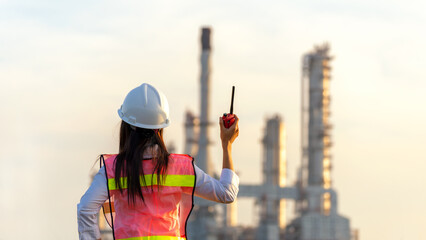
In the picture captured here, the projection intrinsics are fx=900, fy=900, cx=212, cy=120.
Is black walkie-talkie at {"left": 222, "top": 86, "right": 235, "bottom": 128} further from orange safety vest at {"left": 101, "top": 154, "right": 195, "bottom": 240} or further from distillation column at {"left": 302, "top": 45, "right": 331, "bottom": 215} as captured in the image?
Answer: distillation column at {"left": 302, "top": 45, "right": 331, "bottom": 215}

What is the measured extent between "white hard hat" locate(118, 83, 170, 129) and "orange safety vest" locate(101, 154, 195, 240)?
0.14 m

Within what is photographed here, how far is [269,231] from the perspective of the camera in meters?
38.7

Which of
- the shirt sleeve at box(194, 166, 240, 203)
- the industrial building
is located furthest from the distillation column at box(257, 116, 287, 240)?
the shirt sleeve at box(194, 166, 240, 203)

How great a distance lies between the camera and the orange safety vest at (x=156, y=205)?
2.63 meters

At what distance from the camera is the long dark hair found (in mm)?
2619

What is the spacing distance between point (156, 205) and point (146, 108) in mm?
315

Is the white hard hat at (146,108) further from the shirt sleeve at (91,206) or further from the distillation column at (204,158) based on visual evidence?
the distillation column at (204,158)

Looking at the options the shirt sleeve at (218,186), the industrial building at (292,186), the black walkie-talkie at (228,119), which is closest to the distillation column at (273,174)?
the industrial building at (292,186)

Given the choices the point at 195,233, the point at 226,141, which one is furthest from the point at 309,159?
the point at 226,141

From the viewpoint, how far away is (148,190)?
2635 millimetres

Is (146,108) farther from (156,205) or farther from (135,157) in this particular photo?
(156,205)

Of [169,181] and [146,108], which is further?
[146,108]

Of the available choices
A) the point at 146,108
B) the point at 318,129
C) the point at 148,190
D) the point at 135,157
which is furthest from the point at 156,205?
the point at 318,129

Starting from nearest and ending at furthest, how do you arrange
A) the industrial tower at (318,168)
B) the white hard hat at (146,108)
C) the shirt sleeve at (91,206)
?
the shirt sleeve at (91,206) → the white hard hat at (146,108) → the industrial tower at (318,168)
